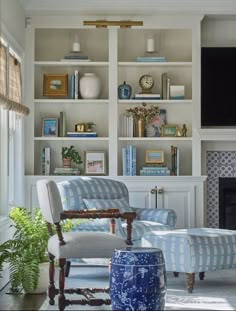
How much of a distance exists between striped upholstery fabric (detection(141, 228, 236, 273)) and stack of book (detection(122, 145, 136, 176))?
186 centimetres

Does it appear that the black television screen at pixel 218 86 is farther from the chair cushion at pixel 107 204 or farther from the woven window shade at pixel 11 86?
the woven window shade at pixel 11 86

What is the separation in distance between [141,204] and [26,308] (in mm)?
2889

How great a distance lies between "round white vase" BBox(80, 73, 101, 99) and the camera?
26.1 ft

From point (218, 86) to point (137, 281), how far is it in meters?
3.85

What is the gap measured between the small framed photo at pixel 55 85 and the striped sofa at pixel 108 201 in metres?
1.25

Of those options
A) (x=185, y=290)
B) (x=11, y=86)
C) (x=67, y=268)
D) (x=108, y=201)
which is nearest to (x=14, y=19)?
(x=11, y=86)

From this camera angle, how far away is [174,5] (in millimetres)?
7734

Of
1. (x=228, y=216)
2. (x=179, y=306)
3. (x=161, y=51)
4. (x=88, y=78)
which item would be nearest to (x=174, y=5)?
(x=161, y=51)

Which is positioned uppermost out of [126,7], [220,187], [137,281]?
[126,7]

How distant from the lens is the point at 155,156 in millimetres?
8047

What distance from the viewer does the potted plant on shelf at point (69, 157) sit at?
8.00 meters

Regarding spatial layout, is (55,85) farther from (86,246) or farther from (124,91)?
(86,246)

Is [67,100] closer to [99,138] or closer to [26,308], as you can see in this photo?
[99,138]

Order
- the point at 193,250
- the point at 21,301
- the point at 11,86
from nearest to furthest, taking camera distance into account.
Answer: the point at 21,301 → the point at 193,250 → the point at 11,86
